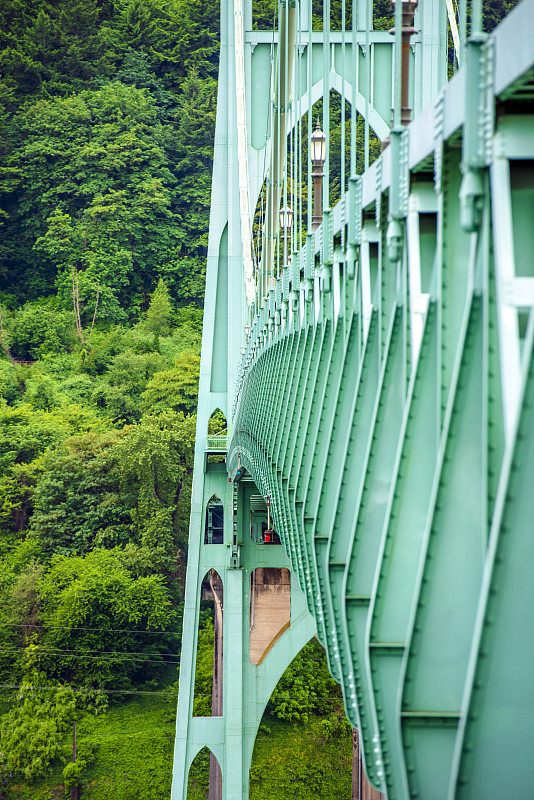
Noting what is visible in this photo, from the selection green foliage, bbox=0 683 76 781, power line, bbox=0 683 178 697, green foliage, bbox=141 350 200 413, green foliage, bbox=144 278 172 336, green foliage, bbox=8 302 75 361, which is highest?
green foliage, bbox=144 278 172 336

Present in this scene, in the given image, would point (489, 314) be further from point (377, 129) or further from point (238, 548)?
point (238, 548)

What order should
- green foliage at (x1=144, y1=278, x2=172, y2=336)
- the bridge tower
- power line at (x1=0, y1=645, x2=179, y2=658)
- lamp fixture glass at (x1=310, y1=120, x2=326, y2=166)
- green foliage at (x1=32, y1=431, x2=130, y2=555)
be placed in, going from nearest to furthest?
lamp fixture glass at (x1=310, y1=120, x2=326, y2=166) → the bridge tower → power line at (x1=0, y1=645, x2=179, y2=658) → green foliage at (x1=32, y1=431, x2=130, y2=555) → green foliage at (x1=144, y1=278, x2=172, y2=336)

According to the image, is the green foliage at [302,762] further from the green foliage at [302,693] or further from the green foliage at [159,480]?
the green foliage at [159,480]

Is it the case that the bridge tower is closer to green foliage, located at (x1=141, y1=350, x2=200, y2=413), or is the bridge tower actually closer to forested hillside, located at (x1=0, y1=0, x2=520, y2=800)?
forested hillside, located at (x1=0, y1=0, x2=520, y2=800)

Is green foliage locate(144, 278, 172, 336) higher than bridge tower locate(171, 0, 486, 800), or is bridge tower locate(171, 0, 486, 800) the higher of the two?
green foliage locate(144, 278, 172, 336)

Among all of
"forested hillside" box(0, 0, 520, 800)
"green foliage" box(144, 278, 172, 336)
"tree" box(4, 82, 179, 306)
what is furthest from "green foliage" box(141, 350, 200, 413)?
"tree" box(4, 82, 179, 306)

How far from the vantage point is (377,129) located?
1778cm

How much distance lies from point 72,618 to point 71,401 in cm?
1205

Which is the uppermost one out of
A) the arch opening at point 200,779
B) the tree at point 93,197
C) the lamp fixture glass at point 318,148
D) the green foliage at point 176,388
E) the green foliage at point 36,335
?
the tree at point 93,197

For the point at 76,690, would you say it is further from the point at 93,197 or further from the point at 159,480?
the point at 93,197

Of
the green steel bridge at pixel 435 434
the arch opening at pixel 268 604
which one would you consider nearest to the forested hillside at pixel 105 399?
the arch opening at pixel 268 604

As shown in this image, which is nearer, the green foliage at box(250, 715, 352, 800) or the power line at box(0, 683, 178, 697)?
the green foliage at box(250, 715, 352, 800)

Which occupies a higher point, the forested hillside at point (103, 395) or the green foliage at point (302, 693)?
the forested hillside at point (103, 395)

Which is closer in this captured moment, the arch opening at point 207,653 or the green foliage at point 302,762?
the green foliage at point 302,762
